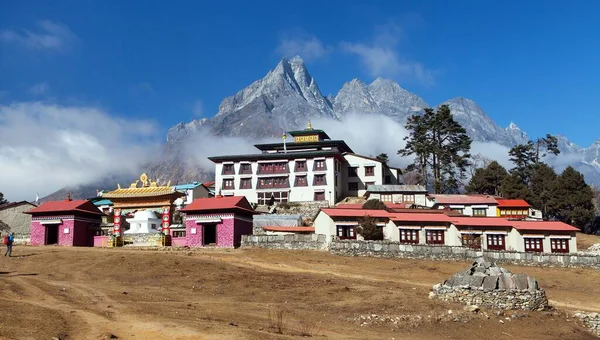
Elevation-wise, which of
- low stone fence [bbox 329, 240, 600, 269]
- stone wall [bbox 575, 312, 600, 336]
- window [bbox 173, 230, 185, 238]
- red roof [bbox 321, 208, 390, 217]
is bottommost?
stone wall [bbox 575, 312, 600, 336]

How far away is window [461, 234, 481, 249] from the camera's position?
173 feet

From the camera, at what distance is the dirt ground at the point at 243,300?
65.0ft

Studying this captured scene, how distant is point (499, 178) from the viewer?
90.8 m

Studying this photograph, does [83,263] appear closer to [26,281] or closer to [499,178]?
[26,281]

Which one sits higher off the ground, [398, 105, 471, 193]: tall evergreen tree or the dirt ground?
[398, 105, 471, 193]: tall evergreen tree

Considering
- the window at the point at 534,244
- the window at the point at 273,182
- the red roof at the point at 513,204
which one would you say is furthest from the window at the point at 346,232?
the red roof at the point at 513,204

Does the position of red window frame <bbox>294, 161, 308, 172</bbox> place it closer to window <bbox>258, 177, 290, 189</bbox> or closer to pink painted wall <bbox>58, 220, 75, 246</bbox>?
window <bbox>258, 177, 290, 189</bbox>

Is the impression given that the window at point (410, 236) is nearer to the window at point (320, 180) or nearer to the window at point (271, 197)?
the window at point (320, 180)

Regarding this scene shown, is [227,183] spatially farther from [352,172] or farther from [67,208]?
[67,208]

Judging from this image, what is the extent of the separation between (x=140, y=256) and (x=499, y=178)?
67155mm

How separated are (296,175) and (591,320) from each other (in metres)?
58.8

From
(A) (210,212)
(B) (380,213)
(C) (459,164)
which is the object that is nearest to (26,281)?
Result: (A) (210,212)

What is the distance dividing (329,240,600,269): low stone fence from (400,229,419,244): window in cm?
588

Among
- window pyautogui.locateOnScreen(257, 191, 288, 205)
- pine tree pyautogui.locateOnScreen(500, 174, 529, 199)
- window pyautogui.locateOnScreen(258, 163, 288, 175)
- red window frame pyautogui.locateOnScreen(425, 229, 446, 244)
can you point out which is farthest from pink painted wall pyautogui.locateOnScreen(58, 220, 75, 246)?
pine tree pyautogui.locateOnScreen(500, 174, 529, 199)
